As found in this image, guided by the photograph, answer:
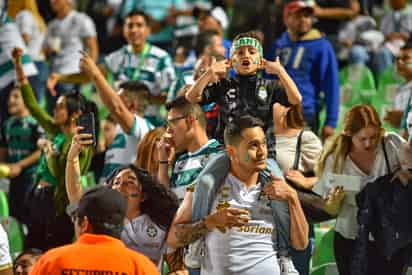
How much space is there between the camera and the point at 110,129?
39.8 feet

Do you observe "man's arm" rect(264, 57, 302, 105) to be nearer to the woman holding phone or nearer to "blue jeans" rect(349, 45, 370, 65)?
the woman holding phone

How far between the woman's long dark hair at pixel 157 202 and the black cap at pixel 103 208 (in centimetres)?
164

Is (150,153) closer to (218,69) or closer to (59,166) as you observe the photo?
(59,166)

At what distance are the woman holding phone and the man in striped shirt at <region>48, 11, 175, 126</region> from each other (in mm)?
1302

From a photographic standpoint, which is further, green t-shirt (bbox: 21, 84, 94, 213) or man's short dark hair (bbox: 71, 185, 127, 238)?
green t-shirt (bbox: 21, 84, 94, 213)

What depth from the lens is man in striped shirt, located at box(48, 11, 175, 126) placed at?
12586mm

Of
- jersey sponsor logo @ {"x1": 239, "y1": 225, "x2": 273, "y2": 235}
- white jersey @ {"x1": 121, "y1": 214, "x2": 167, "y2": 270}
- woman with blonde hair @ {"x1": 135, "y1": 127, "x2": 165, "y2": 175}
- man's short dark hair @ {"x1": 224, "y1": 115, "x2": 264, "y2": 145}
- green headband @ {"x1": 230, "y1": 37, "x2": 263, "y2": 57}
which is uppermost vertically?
green headband @ {"x1": 230, "y1": 37, "x2": 263, "y2": 57}

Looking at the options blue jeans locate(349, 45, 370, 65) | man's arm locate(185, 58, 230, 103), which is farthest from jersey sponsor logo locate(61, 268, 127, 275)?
blue jeans locate(349, 45, 370, 65)

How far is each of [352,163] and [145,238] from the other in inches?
68.3

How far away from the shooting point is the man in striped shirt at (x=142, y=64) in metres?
12.6

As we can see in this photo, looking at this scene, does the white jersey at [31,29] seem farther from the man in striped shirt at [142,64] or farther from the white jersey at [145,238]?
the white jersey at [145,238]

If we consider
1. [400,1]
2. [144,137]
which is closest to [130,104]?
[144,137]

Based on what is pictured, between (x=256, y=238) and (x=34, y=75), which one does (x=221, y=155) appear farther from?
(x=34, y=75)

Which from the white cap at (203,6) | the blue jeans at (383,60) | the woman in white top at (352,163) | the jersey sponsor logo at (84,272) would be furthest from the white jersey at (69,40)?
the jersey sponsor logo at (84,272)
